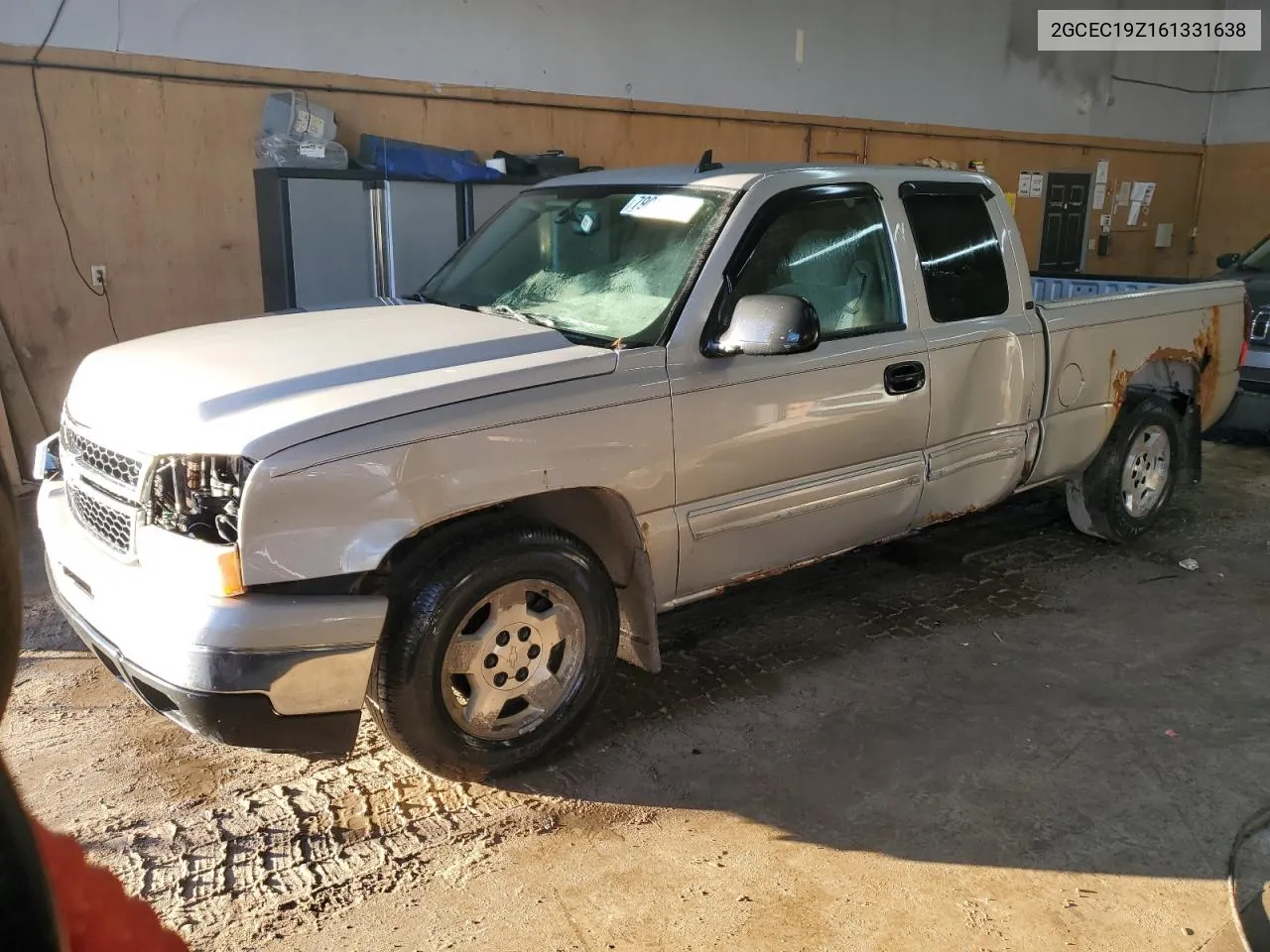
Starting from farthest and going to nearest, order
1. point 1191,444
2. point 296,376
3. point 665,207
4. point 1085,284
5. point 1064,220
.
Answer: point 1064,220 → point 1085,284 → point 1191,444 → point 665,207 → point 296,376

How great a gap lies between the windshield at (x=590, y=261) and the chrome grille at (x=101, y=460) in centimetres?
144

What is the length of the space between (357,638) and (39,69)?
18.9 ft

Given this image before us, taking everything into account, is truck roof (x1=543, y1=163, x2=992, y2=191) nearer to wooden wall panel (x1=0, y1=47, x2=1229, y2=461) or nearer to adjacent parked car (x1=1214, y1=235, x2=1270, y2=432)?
wooden wall panel (x1=0, y1=47, x2=1229, y2=461)

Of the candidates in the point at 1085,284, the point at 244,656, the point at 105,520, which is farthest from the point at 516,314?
the point at 1085,284

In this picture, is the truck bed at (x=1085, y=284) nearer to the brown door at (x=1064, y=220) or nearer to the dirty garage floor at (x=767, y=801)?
the dirty garage floor at (x=767, y=801)

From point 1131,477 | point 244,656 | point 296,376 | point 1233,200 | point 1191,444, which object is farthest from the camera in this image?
point 1233,200

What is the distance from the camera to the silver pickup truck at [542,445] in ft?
9.01

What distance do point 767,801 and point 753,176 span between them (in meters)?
2.26

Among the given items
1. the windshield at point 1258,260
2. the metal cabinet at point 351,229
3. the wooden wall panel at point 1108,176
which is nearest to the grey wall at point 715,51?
the wooden wall panel at point 1108,176

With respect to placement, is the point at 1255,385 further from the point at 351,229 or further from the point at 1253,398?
the point at 351,229

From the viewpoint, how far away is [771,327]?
11.0 ft

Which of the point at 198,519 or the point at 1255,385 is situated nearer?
the point at 198,519

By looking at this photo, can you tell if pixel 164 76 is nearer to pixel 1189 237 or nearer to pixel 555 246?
pixel 555 246

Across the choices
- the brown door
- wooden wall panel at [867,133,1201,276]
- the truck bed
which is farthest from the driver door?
the brown door
